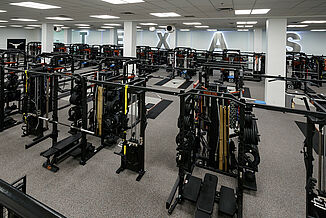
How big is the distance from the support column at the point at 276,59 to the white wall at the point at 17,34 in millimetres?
21588

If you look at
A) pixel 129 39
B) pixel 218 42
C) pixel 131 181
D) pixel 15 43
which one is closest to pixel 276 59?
pixel 131 181

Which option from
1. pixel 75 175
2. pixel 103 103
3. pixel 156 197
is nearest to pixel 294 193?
pixel 156 197

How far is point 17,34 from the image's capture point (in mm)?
19078

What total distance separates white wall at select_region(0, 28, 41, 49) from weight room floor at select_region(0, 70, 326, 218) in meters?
18.7

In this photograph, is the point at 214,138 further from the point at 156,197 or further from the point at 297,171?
the point at 297,171

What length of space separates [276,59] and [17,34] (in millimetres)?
22383

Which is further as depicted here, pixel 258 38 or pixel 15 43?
pixel 15 43

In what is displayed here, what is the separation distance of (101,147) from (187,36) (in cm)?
1653

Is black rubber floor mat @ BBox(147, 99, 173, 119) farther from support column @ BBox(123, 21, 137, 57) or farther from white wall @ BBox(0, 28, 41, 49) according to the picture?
white wall @ BBox(0, 28, 41, 49)

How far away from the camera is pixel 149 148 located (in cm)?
407

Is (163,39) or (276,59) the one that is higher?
(163,39)

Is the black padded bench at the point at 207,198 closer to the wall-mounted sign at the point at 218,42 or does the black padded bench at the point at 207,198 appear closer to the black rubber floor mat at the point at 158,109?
the black rubber floor mat at the point at 158,109

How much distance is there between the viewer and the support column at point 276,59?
684cm

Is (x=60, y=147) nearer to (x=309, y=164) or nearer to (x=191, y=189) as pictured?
(x=191, y=189)
